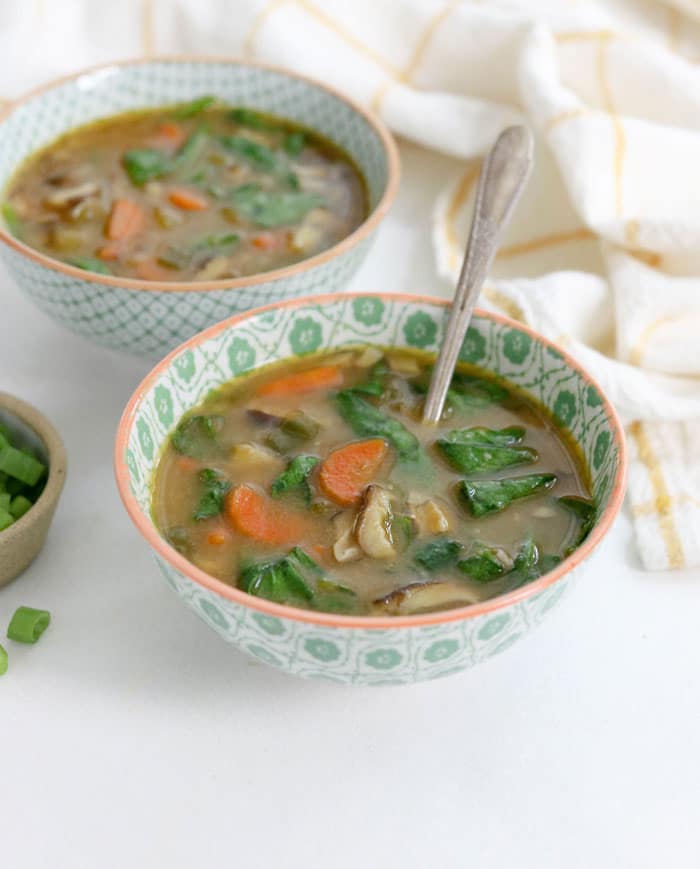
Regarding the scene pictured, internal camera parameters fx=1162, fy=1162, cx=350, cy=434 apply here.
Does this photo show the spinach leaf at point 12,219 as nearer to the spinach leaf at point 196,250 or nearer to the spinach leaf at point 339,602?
the spinach leaf at point 196,250

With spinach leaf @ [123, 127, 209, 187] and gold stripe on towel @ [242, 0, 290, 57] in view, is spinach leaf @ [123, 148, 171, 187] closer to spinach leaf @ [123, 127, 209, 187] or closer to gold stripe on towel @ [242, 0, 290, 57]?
spinach leaf @ [123, 127, 209, 187]

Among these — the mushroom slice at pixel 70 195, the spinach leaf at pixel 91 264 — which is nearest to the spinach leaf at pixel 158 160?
the mushroom slice at pixel 70 195

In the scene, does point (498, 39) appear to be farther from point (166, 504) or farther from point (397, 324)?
point (166, 504)

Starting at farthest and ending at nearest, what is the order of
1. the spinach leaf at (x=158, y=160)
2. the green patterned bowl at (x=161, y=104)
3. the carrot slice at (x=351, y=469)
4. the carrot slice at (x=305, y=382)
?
the spinach leaf at (x=158, y=160), the green patterned bowl at (x=161, y=104), the carrot slice at (x=305, y=382), the carrot slice at (x=351, y=469)

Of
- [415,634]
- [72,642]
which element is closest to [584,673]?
[415,634]

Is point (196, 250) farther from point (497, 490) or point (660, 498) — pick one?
point (660, 498)

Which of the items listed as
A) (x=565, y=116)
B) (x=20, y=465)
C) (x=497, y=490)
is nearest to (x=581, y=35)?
(x=565, y=116)

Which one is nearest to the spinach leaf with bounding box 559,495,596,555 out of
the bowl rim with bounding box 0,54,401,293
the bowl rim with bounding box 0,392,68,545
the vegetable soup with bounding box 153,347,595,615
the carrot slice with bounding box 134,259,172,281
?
the vegetable soup with bounding box 153,347,595,615
